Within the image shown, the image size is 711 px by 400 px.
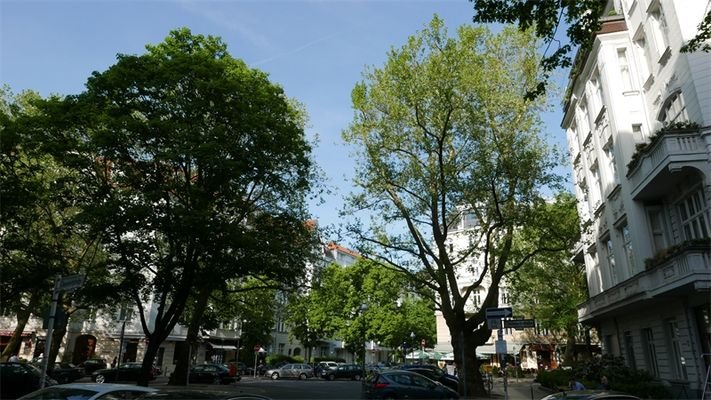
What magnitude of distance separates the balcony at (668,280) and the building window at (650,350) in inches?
51.7

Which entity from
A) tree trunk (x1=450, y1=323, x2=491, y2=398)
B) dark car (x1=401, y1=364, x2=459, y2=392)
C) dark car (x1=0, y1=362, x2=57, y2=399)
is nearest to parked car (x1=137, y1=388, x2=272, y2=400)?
dark car (x1=0, y1=362, x2=57, y2=399)

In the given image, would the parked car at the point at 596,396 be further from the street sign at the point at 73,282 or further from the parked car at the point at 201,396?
the street sign at the point at 73,282

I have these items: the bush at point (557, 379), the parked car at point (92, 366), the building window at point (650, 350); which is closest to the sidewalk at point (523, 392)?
the bush at point (557, 379)

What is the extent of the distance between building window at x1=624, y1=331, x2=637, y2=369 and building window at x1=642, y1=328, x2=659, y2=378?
1.71 metres

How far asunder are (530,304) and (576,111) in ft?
71.3

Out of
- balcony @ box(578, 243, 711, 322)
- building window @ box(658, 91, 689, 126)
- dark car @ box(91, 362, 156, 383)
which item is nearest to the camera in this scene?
balcony @ box(578, 243, 711, 322)

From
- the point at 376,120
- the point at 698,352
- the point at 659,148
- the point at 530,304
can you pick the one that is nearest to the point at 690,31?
the point at 659,148

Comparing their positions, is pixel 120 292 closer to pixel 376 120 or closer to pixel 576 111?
pixel 376 120

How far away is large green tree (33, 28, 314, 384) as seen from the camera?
16.5 metres

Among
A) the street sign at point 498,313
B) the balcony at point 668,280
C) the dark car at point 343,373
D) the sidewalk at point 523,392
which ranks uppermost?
the balcony at point 668,280

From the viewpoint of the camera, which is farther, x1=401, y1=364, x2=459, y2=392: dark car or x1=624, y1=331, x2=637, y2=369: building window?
x1=401, y1=364, x2=459, y2=392: dark car

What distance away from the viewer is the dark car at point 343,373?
143 feet

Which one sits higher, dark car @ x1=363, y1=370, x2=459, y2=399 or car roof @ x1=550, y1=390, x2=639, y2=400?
car roof @ x1=550, y1=390, x2=639, y2=400

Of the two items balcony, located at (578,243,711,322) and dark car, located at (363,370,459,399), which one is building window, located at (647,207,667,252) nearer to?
balcony, located at (578,243,711,322)
